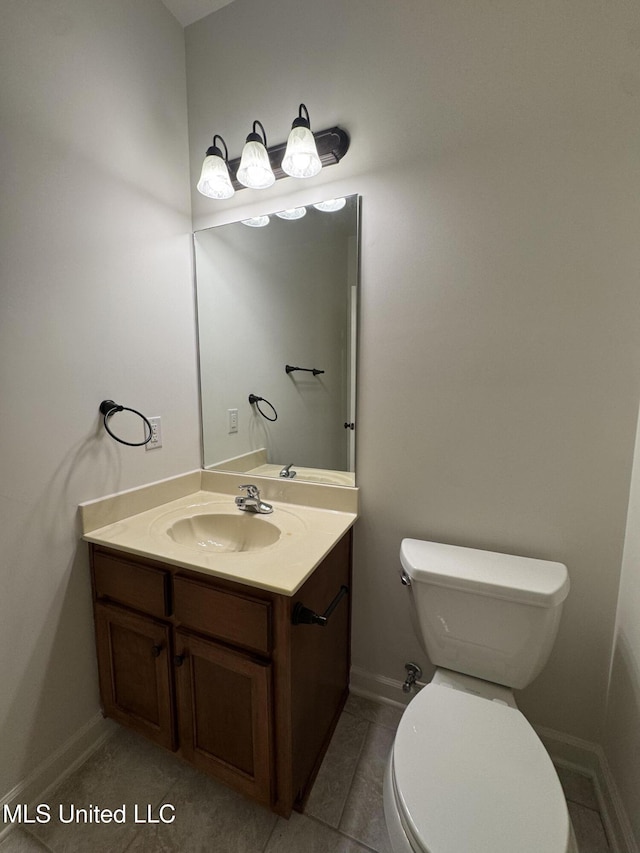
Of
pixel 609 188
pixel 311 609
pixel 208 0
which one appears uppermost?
pixel 208 0

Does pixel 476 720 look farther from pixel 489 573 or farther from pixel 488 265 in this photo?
pixel 488 265

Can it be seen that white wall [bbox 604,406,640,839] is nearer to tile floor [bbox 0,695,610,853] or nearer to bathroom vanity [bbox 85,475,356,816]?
tile floor [bbox 0,695,610,853]

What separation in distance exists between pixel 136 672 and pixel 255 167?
183cm

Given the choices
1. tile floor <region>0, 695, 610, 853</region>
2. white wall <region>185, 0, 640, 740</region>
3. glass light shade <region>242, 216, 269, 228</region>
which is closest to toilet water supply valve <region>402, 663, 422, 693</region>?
white wall <region>185, 0, 640, 740</region>

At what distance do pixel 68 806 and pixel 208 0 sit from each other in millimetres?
2916

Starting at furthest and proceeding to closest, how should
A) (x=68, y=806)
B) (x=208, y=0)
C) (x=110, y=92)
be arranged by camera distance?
1. (x=208, y=0)
2. (x=110, y=92)
3. (x=68, y=806)

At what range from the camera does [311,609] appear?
102 centimetres

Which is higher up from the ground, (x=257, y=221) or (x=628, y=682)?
(x=257, y=221)

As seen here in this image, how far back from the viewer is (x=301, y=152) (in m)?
1.16

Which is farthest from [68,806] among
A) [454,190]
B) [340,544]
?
[454,190]

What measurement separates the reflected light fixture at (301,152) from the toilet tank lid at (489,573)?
1.37 metres

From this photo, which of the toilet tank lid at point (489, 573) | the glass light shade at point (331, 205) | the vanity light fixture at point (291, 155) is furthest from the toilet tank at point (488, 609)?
the vanity light fixture at point (291, 155)

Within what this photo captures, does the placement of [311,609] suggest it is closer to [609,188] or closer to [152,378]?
[152,378]

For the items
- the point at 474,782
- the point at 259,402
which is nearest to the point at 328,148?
the point at 259,402
